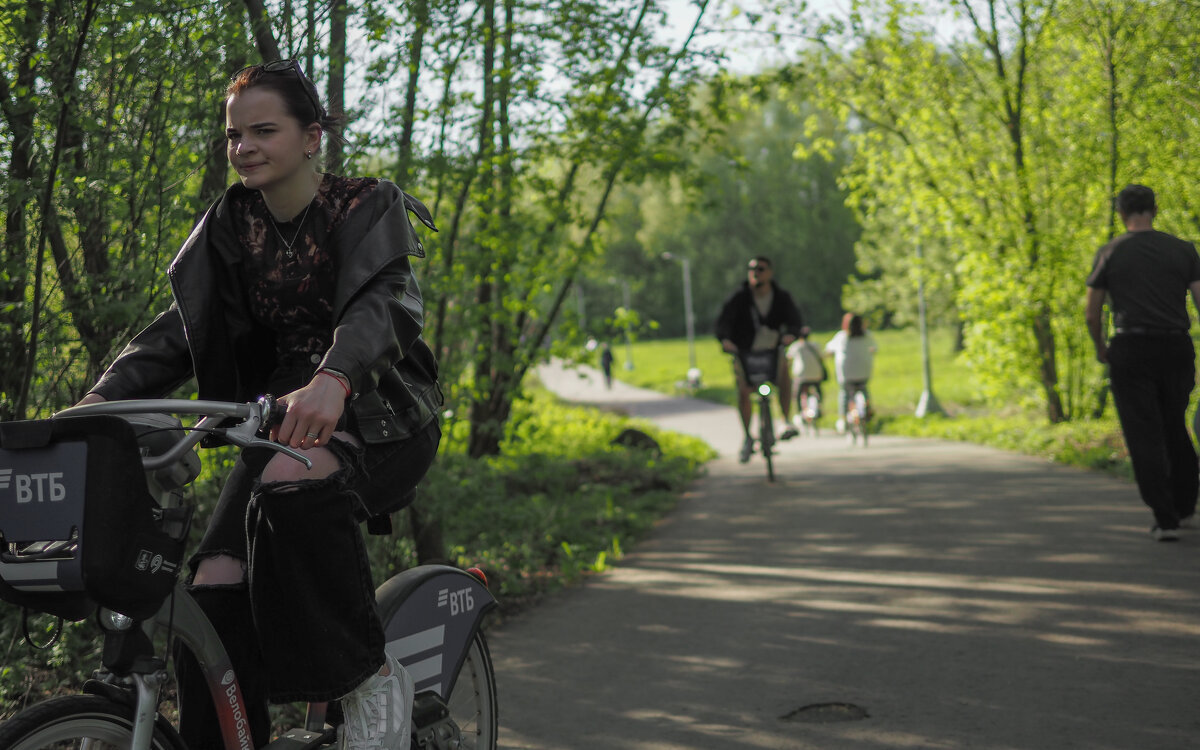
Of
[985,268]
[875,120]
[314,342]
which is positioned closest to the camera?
[314,342]

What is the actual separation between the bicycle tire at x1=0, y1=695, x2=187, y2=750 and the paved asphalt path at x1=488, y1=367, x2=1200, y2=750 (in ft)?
6.99

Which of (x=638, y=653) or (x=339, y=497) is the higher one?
(x=339, y=497)

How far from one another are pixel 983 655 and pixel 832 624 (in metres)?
0.90

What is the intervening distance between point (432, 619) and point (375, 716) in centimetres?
50

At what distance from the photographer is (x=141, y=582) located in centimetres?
218

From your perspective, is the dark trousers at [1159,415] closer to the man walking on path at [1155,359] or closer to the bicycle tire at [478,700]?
the man walking on path at [1155,359]

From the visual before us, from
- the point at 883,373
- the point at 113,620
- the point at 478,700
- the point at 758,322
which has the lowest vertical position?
the point at 883,373

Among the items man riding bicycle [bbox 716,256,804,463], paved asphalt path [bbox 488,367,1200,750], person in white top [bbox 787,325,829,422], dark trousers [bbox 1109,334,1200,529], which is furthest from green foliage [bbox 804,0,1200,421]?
dark trousers [bbox 1109,334,1200,529]

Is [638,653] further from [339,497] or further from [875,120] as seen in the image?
[875,120]

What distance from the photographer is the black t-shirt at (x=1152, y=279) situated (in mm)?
7297

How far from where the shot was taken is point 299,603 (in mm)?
2531

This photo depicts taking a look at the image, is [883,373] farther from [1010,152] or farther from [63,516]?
[63,516]

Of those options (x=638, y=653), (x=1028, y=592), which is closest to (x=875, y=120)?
(x=1028, y=592)

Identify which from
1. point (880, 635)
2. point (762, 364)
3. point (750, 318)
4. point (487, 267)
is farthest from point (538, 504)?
point (880, 635)
